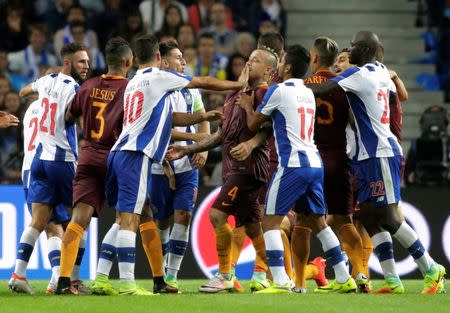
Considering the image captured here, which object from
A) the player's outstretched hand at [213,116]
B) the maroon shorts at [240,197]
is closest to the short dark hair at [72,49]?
the player's outstretched hand at [213,116]

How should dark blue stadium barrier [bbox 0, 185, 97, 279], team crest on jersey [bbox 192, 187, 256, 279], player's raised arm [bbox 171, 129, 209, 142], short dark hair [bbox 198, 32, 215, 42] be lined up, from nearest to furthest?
player's raised arm [bbox 171, 129, 209, 142], dark blue stadium barrier [bbox 0, 185, 97, 279], team crest on jersey [bbox 192, 187, 256, 279], short dark hair [bbox 198, 32, 215, 42]

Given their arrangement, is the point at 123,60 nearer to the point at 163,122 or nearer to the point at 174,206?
the point at 163,122

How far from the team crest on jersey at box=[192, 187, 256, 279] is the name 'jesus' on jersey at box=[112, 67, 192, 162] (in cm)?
391

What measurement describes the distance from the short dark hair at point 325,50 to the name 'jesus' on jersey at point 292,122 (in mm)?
667

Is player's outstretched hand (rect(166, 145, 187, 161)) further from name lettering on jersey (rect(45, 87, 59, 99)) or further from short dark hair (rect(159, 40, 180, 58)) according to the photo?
name lettering on jersey (rect(45, 87, 59, 99))

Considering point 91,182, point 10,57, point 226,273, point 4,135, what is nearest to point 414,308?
point 226,273

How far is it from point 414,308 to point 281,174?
1.66 metres


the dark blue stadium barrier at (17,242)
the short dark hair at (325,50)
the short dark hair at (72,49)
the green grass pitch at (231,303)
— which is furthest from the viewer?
the dark blue stadium barrier at (17,242)

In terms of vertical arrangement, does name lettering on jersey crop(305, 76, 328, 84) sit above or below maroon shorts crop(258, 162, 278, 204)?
above

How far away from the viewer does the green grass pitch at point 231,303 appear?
10.0 metres

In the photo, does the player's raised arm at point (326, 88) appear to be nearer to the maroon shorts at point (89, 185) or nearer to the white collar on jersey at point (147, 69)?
the white collar on jersey at point (147, 69)

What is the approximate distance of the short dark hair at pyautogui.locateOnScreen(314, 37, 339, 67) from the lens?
11.7 meters

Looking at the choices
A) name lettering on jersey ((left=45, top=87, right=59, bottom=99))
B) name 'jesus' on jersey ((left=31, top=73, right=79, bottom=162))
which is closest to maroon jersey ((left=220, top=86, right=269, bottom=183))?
name 'jesus' on jersey ((left=31, top=73, right=79, bottom=162))

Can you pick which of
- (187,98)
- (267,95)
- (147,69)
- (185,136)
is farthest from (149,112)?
(187,98)
